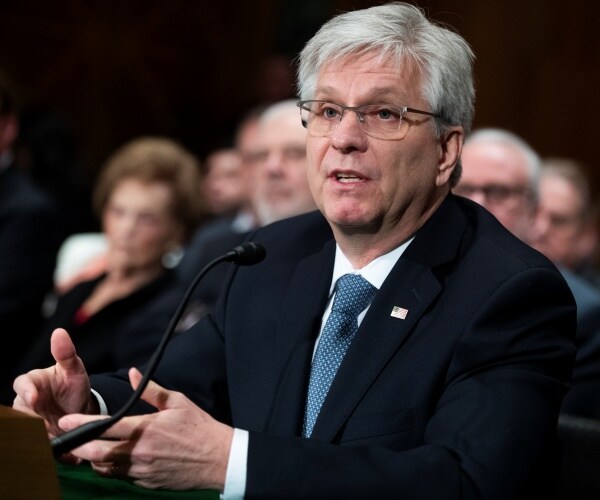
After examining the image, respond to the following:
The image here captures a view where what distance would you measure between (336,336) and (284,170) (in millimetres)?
2289

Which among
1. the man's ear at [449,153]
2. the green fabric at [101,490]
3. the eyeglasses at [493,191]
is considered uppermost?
the eyeglasses at [493,191]

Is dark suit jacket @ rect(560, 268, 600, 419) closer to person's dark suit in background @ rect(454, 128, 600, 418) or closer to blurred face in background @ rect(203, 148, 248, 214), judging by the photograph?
person's dark suit in background @ rect(454, 128, 600, 418)

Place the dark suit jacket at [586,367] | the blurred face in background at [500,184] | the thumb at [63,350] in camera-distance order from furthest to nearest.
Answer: the blurred face in background at [500,184] < the dark suit jacket at [586,367] < the thumb at [63,350]

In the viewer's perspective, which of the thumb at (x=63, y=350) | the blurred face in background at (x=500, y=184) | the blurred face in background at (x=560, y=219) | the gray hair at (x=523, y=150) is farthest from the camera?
the blurred face in background at (x=560, y=219)

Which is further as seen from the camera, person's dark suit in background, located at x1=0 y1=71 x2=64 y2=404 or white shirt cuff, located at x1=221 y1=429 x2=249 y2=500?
person's dark suit in background, located at x1=0 y1=71 x2=64 y2=404

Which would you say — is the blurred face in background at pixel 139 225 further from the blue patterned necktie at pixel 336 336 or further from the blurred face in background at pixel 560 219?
the blue patterned necktie at pixel 336 336

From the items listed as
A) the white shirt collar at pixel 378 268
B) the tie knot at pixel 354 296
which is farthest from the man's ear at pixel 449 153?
the tie knot at pixel 354 296

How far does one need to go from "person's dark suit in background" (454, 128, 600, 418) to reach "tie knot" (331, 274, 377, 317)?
154 cm

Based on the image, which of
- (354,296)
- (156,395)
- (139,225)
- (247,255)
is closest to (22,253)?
(139,225)

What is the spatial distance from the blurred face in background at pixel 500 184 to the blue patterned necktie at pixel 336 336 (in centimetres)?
171

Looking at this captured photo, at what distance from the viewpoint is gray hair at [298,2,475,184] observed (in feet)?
7.43

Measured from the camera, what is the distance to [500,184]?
4.00m

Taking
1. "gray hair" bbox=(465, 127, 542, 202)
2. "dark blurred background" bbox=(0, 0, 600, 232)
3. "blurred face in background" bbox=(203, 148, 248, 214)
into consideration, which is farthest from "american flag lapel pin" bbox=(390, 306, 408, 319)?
"dark blurred background" bbox=(0, 0, 600, 232)

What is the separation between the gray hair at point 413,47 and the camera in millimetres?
2266
